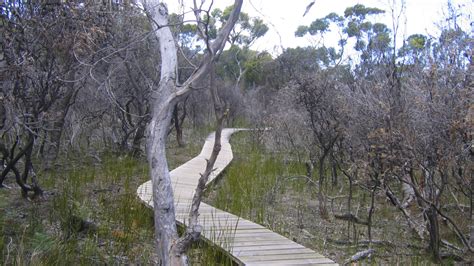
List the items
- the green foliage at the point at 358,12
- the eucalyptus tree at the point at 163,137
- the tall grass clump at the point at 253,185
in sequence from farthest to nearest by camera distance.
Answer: the green foliage at the point at 358,12
the tall grass clump at the point at 253,185
the eucalyptus tree at the point at 163,137

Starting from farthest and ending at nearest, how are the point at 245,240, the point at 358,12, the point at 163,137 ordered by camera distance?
the point at 358,12
the point at 245,240
the point at 163,137

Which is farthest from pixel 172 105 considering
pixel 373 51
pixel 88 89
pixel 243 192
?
pixel 88 89

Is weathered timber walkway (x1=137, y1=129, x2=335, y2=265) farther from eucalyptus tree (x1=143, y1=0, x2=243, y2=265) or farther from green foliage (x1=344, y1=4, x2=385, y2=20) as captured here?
green foliage (x1=344, y1=4, x2=385, y2=20)

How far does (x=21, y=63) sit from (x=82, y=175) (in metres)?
4.02

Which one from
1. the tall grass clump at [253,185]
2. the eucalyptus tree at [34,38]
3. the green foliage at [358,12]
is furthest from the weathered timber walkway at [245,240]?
the green foliage at [358,12]

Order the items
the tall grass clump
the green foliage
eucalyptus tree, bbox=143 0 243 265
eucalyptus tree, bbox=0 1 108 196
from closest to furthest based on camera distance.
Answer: eucalyptus tree, bbox=143 0 243 265
eucalyptus tree, bbox=0 1 108 196
the tall grass clump
the green foliage

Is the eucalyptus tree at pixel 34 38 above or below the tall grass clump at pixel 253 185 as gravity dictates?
above

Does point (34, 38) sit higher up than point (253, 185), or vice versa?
point (34, 38)

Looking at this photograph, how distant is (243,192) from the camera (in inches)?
315

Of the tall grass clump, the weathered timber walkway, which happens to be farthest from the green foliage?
the weathered timber walkway

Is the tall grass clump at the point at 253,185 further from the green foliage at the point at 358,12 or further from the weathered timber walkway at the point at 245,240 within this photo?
the green foliage at the point at 358,12

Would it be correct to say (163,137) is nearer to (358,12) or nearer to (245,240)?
(245,240)

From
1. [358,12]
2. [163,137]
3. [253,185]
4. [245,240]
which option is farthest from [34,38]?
[358,12]

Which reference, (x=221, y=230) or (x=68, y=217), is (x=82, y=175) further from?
(x=221, y=230)
